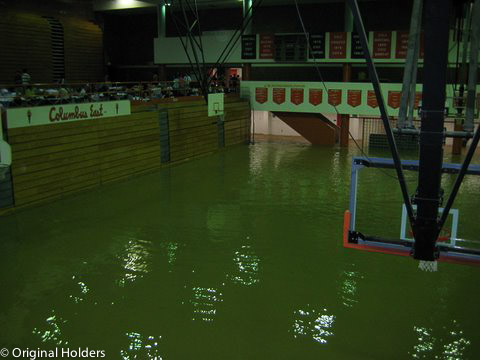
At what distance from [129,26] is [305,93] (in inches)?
459

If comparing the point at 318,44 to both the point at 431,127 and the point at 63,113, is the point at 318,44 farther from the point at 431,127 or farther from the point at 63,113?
the point at 431,127

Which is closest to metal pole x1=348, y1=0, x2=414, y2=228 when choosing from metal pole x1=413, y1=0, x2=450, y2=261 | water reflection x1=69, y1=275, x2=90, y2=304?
metal pole x1=413, y1=0, x2=450, y2=261

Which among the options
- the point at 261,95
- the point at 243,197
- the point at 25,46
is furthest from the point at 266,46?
the point at 243,197

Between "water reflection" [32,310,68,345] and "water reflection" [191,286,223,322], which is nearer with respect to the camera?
"water reflection" [32,310,68,345]

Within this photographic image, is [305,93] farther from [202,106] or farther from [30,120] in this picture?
[30,120]

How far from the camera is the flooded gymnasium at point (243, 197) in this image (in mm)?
5527

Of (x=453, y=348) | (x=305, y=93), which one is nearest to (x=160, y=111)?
(x=305, y=93)

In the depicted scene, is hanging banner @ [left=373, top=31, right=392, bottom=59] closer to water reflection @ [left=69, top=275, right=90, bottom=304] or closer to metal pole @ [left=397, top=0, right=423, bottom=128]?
metal pole @ [left=397, top=0, right=423, bottom=128]

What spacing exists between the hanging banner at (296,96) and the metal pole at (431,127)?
1750cm

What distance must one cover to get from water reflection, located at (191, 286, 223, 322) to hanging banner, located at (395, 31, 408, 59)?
51.4 feet

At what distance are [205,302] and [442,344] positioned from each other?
320 centimetres

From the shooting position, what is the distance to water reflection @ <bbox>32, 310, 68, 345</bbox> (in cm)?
583

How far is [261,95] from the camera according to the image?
22422 millimetres

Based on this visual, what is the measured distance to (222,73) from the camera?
2570cm
